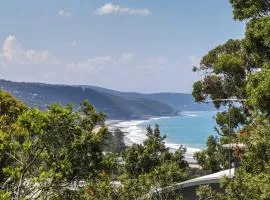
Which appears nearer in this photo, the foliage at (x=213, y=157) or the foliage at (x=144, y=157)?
the foliage at (x=144, y=157)

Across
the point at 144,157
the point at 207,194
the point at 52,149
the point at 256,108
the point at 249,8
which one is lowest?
the point at 144,157

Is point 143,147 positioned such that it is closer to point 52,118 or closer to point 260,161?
point 260,161

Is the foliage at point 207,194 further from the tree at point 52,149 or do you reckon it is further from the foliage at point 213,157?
the foliage at point 213,157

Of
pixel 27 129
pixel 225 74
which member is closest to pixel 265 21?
pixel 27 129

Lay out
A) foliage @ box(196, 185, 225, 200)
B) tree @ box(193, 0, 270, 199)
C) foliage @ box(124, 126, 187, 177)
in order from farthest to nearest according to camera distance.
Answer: foliage @ box(124, 126, 187, 177) → foliage @ box(196, 185, 225, 200) → tree @ box(193, 0, 270, 199)

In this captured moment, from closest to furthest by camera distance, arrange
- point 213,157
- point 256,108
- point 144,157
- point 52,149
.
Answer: point 52,149 < point 256,108 < point 144,157 < point 213,157

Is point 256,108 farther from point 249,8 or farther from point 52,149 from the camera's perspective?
point 52,149

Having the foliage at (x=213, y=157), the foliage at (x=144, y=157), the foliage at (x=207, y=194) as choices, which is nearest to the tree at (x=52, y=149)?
the foliage at (x=207, y=194)

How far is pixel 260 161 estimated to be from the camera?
15.3 metres

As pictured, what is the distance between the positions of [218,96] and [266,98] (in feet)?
74.4

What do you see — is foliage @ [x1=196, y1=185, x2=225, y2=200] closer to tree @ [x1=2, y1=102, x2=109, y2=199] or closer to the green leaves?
tree @ [x1=2, y1=102, x2=109, y2=199]

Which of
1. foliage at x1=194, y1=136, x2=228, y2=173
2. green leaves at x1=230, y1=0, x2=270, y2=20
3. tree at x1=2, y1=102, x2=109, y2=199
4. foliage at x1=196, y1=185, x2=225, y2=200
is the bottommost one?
foliage at x1=194, y1=136, x2=228, y2=173

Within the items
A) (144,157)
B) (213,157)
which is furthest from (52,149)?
(213,157)

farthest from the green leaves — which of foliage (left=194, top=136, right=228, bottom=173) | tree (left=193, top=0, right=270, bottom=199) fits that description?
foliage (left=194, top=136, right=228, bottom=173)
